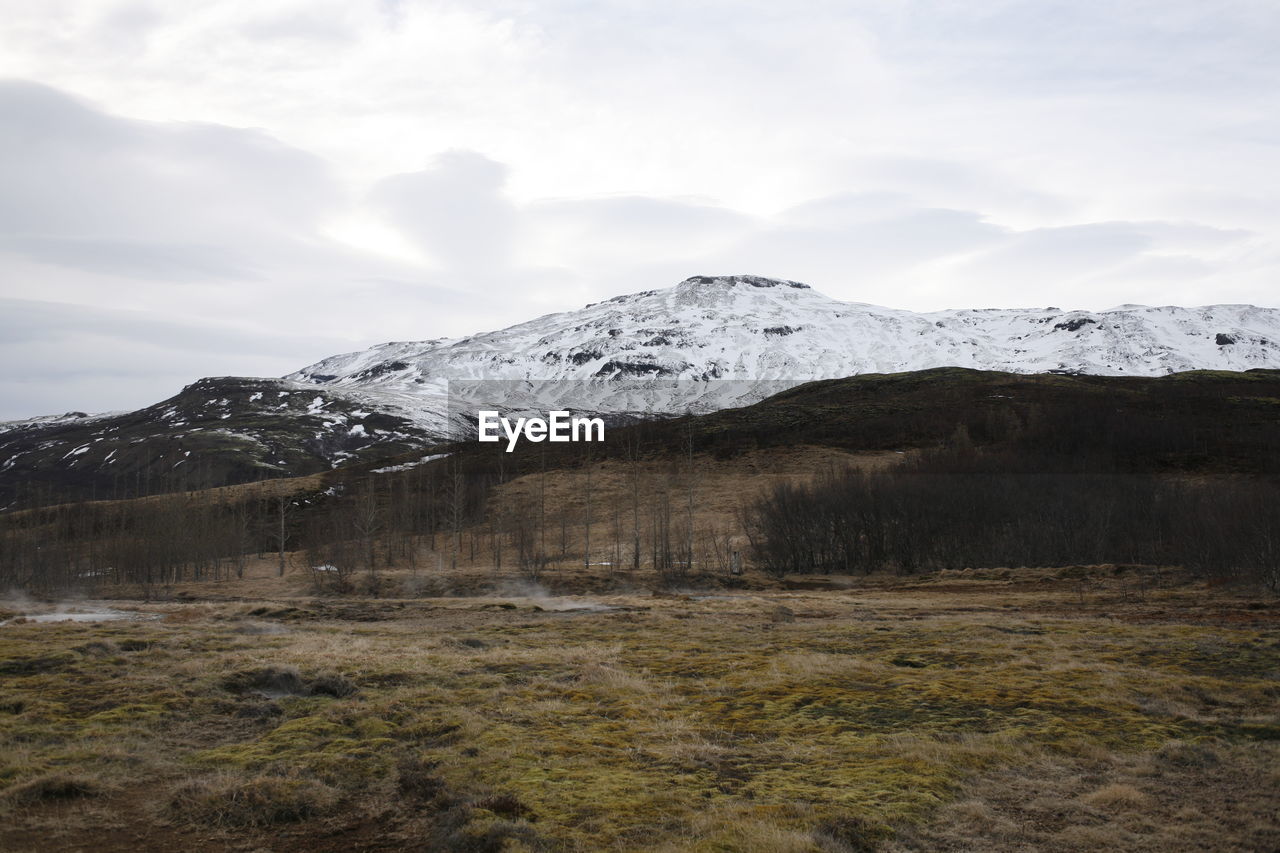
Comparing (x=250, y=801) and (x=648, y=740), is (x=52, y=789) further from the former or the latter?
(x=648, y=740)

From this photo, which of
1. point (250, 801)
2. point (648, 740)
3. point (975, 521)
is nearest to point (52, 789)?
point (250, 801)

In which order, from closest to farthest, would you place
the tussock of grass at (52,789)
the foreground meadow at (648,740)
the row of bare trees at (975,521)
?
the foreground meadow at (648,740)
the tussock of grass at (52,789)
the row of bare trees at (975,521)

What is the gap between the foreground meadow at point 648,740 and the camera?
37.7ft

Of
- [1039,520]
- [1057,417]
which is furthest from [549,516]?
[1057,417]

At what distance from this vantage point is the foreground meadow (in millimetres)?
11484

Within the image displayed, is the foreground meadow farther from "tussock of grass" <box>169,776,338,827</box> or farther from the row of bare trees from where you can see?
the row of bare trees

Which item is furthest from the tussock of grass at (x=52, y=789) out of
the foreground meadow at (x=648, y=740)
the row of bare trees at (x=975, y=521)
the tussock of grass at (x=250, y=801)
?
the row of bare trees at (x=975, y=521)

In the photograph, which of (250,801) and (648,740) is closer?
(250,801)

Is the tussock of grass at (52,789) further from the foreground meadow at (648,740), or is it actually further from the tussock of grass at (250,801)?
the tussock of grass at (250,801)

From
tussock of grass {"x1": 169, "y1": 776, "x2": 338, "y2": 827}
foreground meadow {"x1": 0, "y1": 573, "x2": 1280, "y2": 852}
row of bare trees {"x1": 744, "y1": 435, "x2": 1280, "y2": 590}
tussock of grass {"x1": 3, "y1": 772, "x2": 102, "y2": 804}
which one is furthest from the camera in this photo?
row of bare trees {"x1": 744, "y1": 435, "x2": 1280, "y2": 590}

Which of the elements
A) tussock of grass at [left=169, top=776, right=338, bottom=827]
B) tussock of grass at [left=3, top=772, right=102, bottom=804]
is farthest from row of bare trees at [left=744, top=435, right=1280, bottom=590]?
tussock of grass at [left=3, top=772, right=102, bottom=804]

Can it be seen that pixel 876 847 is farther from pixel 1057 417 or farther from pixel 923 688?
pixel 1057 417

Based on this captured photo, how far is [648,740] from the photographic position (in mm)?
15953

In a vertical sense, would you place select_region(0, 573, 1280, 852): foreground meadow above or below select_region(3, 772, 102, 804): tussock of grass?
below
